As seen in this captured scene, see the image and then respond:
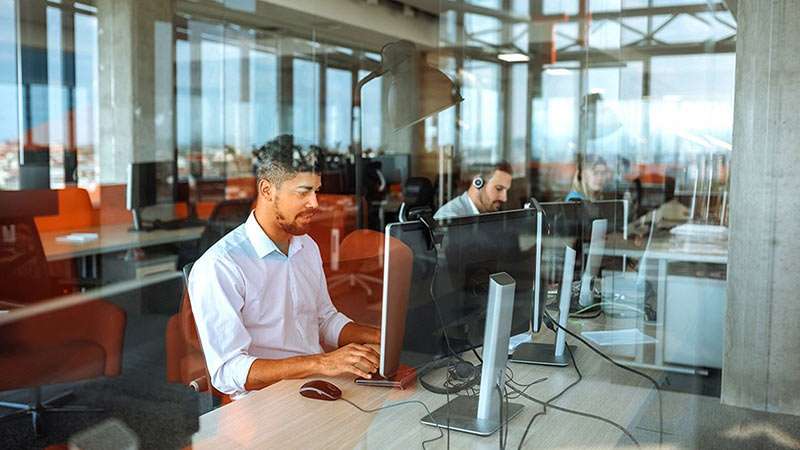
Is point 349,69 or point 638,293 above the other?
point 349,69

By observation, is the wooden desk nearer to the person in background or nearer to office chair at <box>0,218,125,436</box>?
the person in background

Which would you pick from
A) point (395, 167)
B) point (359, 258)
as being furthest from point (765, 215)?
point (395, 167)

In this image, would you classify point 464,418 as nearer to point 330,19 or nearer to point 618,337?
point 618,337

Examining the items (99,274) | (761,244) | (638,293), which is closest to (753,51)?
(761,244)

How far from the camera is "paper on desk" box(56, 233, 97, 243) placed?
4305 mm

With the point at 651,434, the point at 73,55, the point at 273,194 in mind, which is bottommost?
the point at 651,434

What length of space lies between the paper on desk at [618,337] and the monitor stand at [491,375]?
74cm

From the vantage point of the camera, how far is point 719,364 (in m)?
3.38

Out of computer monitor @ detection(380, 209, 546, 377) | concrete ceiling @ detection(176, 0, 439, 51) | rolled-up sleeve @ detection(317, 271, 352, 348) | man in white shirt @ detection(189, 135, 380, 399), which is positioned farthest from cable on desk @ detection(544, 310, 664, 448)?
concrete ceiling @ detection(176, 0, 439, 51)

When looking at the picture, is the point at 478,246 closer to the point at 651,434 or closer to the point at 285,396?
the point at 285,396

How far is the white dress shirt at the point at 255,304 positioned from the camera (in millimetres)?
2053

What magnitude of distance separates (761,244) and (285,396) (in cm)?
230

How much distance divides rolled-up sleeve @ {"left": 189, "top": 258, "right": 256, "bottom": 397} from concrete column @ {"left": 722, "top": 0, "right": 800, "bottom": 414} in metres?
2.22

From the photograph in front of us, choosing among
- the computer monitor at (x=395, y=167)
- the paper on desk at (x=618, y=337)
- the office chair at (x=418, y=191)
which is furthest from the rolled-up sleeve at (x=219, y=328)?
the computer monitor at (x=395, y=167)
